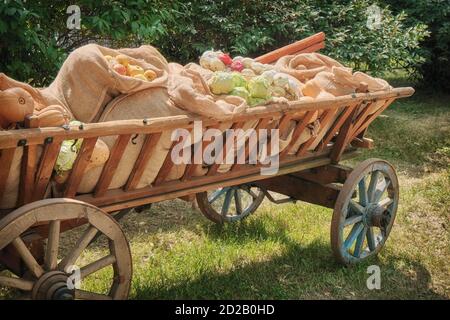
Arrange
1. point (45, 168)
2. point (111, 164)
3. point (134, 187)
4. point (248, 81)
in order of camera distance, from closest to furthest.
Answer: point (45, 168) < point (111, 164) < point (134, 187) < point (248, 81)

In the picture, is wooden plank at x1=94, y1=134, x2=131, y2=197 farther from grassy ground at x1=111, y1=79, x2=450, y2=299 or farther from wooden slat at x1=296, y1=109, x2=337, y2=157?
wooden slat at x1=296, y1=109, x2=337, y2=157

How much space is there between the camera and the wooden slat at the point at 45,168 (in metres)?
2.31

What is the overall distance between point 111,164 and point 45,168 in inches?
13.3

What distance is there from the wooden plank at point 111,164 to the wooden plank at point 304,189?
5.50ft

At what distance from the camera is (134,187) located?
2.81m

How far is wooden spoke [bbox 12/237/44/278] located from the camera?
2.29m

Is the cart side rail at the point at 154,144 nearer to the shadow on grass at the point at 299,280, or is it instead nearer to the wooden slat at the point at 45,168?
the wooden slat at the point at 45,168

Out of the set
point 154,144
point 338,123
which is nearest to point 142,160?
point 154,144

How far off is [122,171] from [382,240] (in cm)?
225

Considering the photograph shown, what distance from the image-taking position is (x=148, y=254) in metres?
4.19

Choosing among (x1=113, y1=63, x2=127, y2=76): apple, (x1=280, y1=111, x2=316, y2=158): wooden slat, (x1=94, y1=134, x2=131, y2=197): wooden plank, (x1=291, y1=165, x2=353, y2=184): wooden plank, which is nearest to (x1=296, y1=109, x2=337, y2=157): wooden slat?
(x1=280, y1=111, x2=316, y2=158): wooden slat

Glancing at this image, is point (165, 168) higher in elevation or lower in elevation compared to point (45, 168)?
lower

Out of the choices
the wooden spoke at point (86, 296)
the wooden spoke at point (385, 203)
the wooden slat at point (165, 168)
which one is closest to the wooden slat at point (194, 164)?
the wooden slat at point (165, 168)

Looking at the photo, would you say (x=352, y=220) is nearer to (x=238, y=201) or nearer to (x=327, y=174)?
(x=327, y=174)
